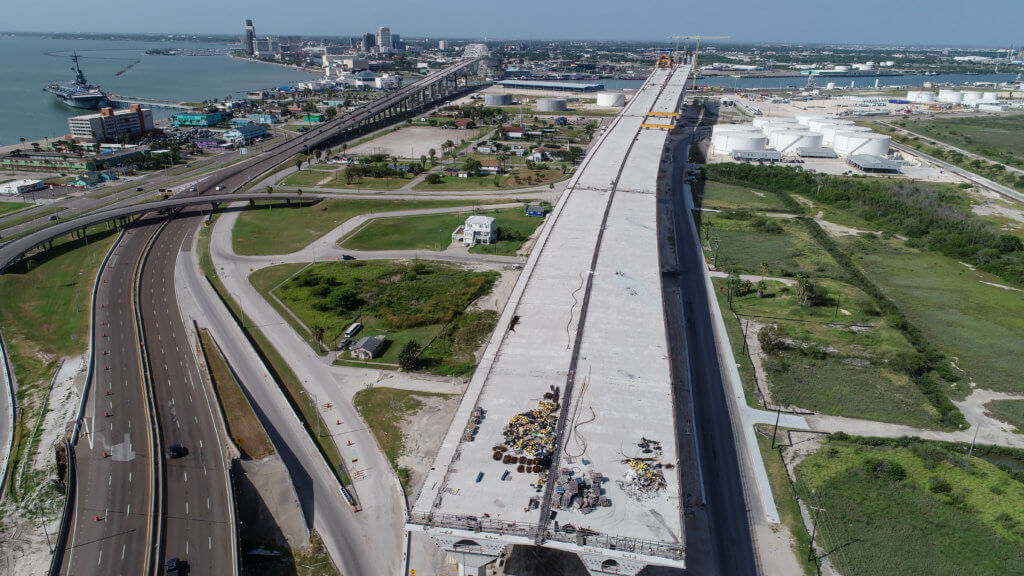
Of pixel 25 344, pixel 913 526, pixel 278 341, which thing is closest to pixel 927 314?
pixel 913 526

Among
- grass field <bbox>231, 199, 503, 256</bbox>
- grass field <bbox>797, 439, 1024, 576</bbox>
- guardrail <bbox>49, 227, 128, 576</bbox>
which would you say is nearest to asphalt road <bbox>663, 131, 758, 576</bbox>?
grass field <bbox>797, 439, 1024, 576</bbox>

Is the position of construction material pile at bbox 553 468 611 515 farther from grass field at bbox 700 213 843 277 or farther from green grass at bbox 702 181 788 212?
green grass at bbox 702 181 788 212

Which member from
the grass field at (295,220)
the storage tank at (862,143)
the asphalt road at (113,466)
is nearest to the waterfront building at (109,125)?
the grass field at (295,220)

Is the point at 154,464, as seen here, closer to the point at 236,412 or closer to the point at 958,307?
the point at 236,412

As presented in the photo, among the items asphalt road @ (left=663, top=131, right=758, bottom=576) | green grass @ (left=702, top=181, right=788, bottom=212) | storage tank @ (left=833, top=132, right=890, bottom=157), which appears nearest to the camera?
asphalt road @ (left=663, top=131, right=758, bottom=576)

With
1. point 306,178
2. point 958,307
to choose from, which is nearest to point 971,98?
point 958,307
